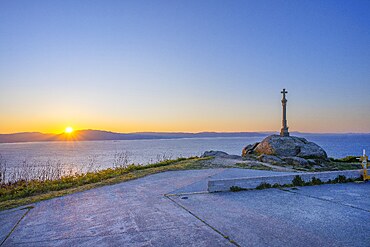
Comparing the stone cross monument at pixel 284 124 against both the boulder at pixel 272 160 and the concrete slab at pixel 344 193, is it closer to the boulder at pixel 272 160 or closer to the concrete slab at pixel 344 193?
the boulder at pixel 272 160

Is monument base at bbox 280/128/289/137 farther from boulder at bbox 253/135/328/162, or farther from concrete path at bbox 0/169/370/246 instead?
concrete path at bbox 0/169/370/246

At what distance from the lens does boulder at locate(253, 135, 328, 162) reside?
677 inches

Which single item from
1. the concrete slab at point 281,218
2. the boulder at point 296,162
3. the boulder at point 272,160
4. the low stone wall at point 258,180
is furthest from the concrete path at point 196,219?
the boulder at point 296,162

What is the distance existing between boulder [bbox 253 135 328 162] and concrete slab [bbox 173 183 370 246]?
11113mm

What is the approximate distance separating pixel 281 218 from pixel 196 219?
1.30m

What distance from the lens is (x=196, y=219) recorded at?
14.6ft

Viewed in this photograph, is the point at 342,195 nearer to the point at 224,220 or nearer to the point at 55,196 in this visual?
the point at 224,220

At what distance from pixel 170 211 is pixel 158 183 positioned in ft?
9.91

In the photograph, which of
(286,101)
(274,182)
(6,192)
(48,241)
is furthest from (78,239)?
(286,101)

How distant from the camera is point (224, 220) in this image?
4391 millimetres

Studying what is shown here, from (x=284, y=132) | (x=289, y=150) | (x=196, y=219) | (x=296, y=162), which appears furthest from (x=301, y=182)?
(x=284, y=132)

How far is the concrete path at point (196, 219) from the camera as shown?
368 centimetres

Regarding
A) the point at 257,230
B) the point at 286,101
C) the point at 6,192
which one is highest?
the point at 286,101

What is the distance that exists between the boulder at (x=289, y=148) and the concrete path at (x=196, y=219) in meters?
10.6
